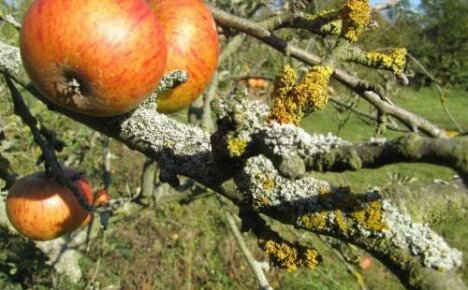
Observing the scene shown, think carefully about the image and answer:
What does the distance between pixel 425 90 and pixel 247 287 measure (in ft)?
70.0

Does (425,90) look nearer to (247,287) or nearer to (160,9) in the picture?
(247,287)

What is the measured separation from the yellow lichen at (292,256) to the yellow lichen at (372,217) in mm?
200

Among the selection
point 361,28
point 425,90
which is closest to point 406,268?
point 361,28

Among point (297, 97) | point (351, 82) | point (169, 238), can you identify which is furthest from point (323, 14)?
point (169, 238)

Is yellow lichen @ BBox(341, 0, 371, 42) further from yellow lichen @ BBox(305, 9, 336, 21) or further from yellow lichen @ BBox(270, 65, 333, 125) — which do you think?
yellow lichen @ BBox(305, 9, 336, 21)

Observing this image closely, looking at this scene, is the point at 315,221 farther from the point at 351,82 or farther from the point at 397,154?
the point at 351,82

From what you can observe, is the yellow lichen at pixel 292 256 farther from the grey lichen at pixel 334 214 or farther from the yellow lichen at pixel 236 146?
the yellow lichen at pixel 236 146

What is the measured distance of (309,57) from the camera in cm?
154

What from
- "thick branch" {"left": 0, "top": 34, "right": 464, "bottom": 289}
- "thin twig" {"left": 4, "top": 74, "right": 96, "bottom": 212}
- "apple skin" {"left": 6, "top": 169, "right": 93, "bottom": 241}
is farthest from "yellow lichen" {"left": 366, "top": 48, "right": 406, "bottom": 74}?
"apple skin" {"left": 6, "top": 169, "right": 93, "bottom": 241}

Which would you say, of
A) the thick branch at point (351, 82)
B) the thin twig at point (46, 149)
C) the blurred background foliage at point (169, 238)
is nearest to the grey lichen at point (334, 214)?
the thick branch at point (351, 82)

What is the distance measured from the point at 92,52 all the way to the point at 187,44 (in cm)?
35

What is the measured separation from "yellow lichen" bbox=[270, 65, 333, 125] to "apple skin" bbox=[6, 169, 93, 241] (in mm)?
1439

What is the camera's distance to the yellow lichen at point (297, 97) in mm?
963

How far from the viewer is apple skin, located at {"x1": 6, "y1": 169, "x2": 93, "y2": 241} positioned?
2281 mm
